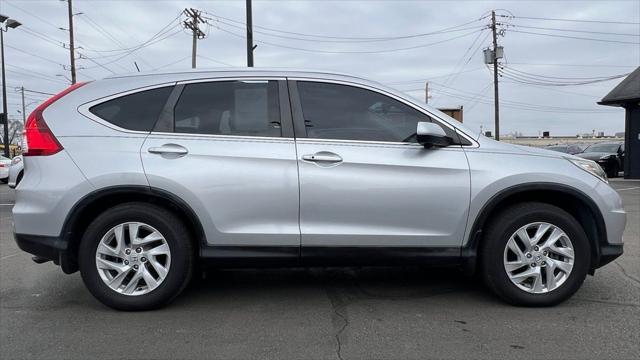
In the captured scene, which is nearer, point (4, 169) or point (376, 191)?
point (376, 191)

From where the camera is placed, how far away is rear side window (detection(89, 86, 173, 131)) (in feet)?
13.5

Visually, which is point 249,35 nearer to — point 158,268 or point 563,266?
point 158,268

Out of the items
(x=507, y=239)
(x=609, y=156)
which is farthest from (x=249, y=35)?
(x=609, y=156)

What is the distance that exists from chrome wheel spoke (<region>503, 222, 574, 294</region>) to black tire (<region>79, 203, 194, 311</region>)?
8.05 ft

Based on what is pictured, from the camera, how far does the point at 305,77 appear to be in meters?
4.29

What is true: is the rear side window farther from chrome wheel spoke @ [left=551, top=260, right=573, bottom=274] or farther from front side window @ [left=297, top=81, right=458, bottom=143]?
chrome wheel spoke @ [left=551, top=260, right=573, bottom=274]

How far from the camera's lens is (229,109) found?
4.19 meters

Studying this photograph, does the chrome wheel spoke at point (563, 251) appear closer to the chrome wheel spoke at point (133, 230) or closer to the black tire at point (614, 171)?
the chrome wheel spoke at point (133, 230)

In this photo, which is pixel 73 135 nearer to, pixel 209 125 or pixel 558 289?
pixel 209 125

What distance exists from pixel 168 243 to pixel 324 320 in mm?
1296

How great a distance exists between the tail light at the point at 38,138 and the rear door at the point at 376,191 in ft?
6.04

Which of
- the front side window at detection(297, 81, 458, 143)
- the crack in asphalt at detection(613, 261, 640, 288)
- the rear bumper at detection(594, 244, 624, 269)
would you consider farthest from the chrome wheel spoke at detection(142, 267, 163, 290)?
the crack in asphalt at detection(613, 261, 640, 288)

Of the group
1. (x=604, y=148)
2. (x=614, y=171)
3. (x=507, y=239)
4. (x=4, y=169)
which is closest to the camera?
(x=507, y=239)

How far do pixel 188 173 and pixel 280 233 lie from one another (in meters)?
0.81
